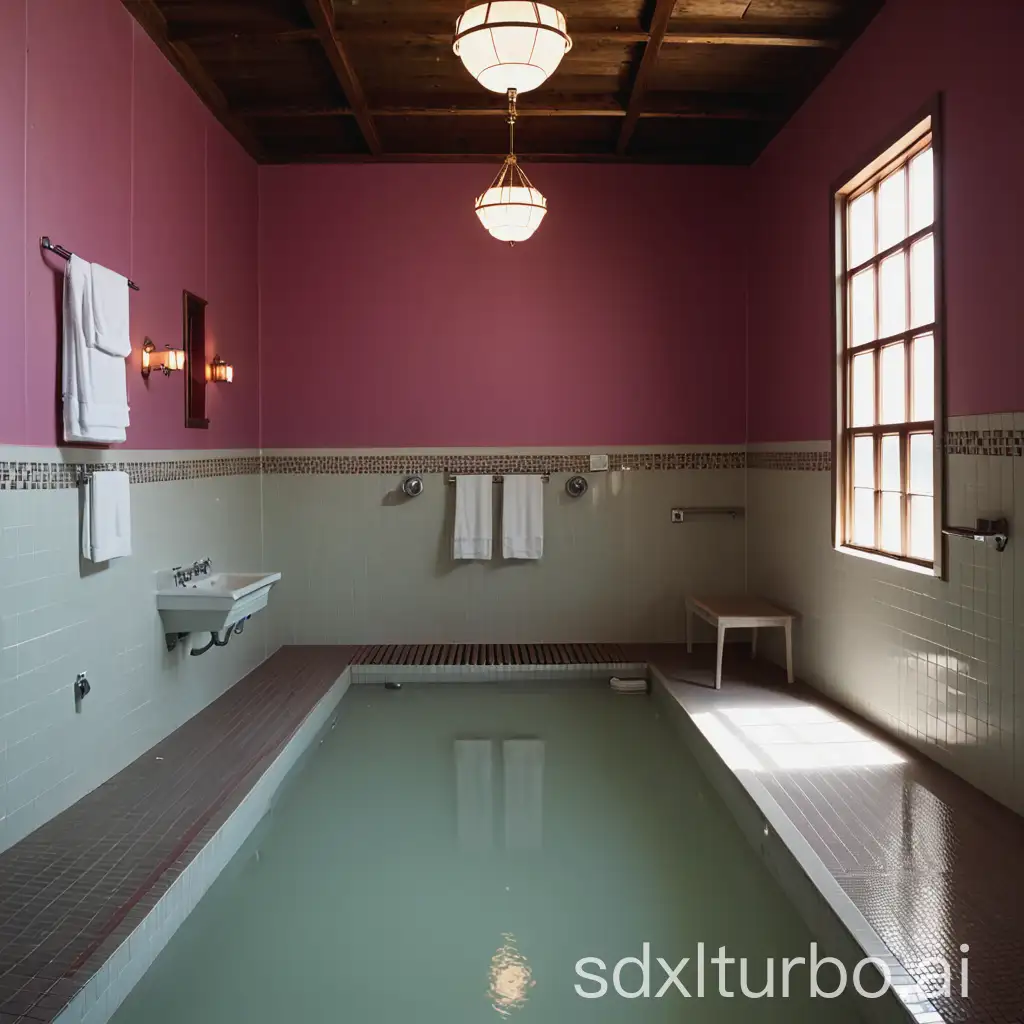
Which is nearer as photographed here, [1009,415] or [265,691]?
[1009,415]

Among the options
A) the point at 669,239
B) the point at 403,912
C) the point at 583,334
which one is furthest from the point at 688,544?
the point at 403,912

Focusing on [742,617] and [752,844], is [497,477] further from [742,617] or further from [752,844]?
[752,844]

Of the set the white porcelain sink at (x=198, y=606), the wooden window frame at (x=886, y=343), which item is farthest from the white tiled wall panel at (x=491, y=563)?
the white porcelain sink at (x=198, y=606)

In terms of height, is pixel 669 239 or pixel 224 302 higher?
pixel 669 239

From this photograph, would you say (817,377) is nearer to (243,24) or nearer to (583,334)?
(583,334)

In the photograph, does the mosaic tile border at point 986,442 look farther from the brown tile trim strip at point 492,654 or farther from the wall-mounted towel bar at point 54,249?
the wall-mounted towel bar at point 54,249

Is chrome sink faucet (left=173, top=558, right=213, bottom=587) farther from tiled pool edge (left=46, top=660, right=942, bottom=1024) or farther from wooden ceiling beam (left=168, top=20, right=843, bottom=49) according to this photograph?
wooden ceiling beam (left=168, top=20, right=843, bottom=49)

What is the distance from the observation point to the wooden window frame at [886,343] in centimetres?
367

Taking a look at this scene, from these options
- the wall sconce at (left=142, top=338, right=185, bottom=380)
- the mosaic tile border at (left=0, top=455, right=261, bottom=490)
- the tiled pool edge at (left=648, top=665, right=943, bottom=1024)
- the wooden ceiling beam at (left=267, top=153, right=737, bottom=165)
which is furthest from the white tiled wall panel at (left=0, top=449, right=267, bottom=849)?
the wooden ceiling beam at (left=267, top=153, right=737, bottom=165)

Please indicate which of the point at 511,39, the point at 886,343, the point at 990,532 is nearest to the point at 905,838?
the point at 990,532

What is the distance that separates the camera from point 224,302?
5516 mm

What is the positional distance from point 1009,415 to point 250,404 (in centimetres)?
448

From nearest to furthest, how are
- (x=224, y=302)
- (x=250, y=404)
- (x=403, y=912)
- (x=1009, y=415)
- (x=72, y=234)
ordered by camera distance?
(x=403, y=912) → (x=1009, y=415) → (x=72, y=234) → (x=224, y=302) → (x=250, y=404)

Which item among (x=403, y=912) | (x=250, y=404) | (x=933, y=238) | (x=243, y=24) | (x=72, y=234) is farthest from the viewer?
(x=250, y=404)
